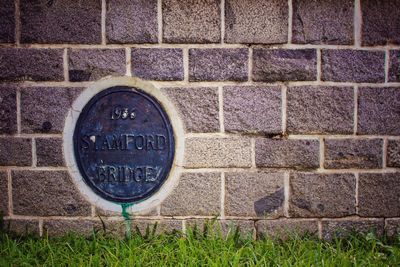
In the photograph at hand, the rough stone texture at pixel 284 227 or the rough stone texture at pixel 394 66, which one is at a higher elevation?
the rough stone texture at pixel 394 66

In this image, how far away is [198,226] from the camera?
2082 mm

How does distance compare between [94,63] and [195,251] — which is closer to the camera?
[195,251]

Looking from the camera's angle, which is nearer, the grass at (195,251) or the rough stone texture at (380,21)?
the grass at (195,251)

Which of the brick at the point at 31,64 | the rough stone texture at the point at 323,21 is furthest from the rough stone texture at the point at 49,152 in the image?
the rough stone texture at the point at 323,21

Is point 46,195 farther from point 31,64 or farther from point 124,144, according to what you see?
point 31,64

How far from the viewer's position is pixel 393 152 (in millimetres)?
2041

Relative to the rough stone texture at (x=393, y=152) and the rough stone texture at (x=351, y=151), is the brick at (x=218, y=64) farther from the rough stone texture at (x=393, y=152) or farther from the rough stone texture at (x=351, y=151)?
the rough stone texture at (x=393, y=152)

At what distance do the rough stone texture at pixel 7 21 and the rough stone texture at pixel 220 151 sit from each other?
1.24m

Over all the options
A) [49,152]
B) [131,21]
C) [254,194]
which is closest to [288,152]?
[254,194]

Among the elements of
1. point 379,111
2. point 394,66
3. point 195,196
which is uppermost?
point 394,66

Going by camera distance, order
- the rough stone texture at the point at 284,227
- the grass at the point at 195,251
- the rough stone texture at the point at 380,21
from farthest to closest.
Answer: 1. the rough stone texture at the point at 284,227
2. the rough stone texture at the point at 380,21
3. the grass at the point at 195,251

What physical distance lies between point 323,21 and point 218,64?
2.22 feet

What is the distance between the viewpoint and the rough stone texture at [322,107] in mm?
2012

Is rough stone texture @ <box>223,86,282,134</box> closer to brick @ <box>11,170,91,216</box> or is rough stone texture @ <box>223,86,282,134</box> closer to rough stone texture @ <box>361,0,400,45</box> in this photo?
rough stone texture @ <box>361,0,400,45</box>
